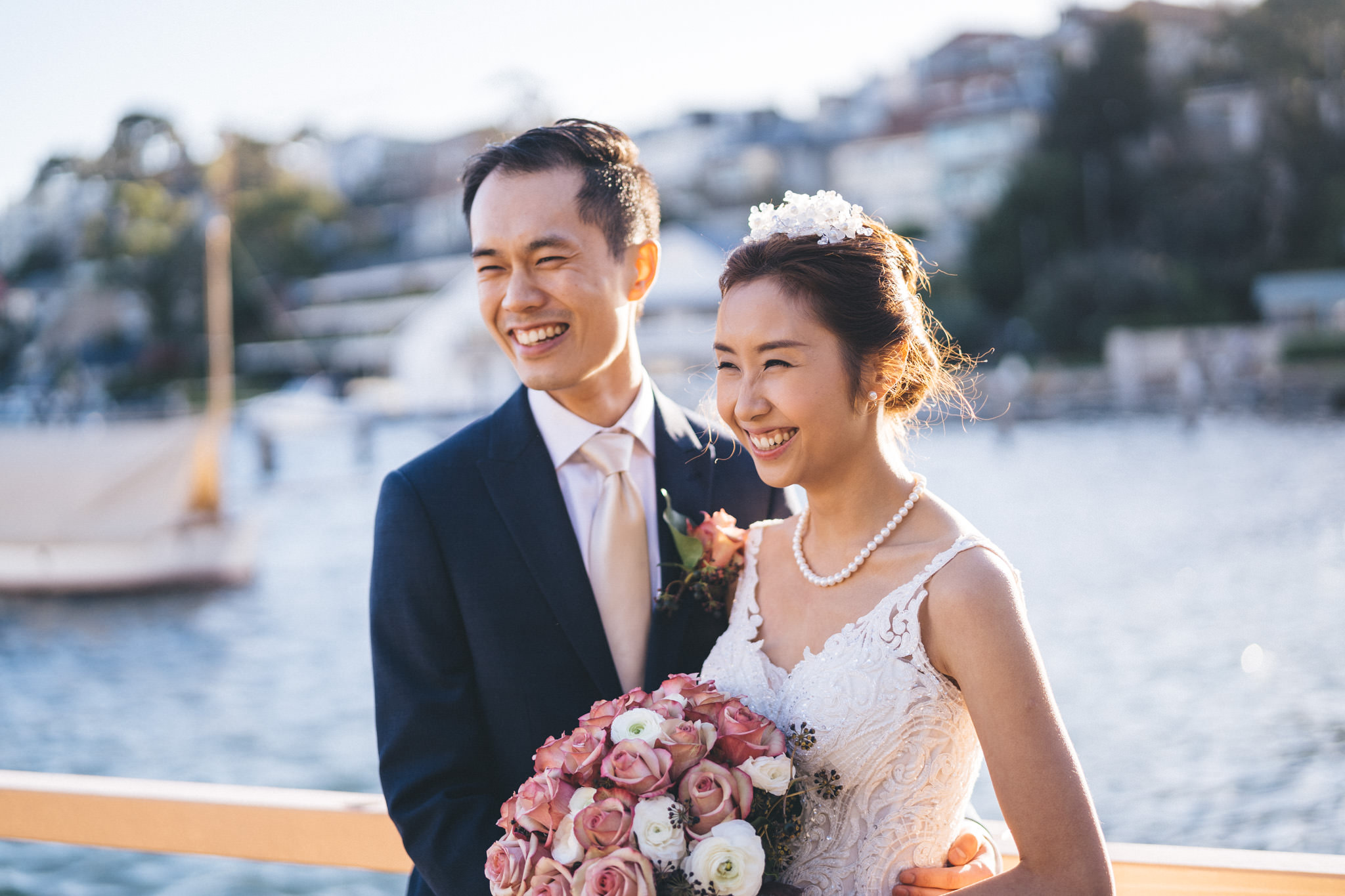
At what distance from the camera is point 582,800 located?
64.9 inches

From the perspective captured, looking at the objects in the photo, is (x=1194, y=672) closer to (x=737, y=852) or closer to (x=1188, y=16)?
(x=737, y=852)

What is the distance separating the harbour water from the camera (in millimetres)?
12258

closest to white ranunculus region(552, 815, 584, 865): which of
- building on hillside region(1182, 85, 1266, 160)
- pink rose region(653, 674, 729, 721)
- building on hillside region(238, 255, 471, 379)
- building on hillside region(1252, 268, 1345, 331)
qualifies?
pink rose region(653, 674, 729, 721)

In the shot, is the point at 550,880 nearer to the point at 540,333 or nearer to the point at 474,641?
the point at 474,641

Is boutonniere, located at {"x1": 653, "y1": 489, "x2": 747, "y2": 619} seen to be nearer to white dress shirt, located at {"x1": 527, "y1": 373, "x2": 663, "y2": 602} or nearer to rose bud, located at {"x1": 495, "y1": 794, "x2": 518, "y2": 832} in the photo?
white dress shirt, located at {"x1": 527, "y1": 373, "x2": 663, "y2": 602}

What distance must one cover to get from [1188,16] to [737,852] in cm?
6262

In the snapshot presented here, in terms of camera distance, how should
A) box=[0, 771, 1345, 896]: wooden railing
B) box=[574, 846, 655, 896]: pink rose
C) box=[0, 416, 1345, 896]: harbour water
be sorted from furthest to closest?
box=[0, 416, 1345, 896]: harbour water, box=[0, 771, 1345, 896]: wooden railing, box=[574, 846, 655, 896]: pink rose

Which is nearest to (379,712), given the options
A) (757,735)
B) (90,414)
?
(757,735)

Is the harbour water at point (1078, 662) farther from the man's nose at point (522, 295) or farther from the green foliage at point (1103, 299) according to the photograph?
the man's nose at point (522, 295)

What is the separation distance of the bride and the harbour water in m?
8.22

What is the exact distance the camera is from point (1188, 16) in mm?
54625

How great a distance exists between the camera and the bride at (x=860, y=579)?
179 centimetres

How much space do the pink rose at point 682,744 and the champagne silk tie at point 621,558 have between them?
47cm

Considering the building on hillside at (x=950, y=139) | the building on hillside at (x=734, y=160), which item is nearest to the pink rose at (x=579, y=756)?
the building on hillside at (x=950, y=139)
